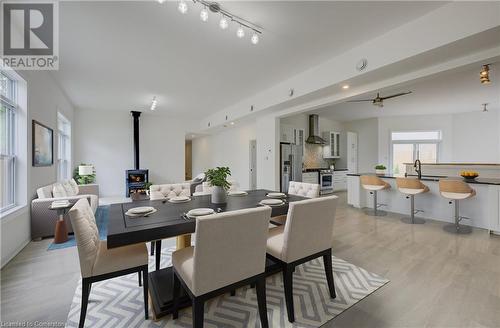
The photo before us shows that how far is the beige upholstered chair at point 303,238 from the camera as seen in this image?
1.67 m

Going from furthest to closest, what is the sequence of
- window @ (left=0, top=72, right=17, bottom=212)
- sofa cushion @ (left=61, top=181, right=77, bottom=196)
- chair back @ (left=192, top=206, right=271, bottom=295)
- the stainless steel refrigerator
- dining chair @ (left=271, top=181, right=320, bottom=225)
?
the stainless steel refrigerator
sofa cushion @ (left=61, top=181, right=77, bottom=196)
dining chair @ (left=271, top=181, right=320, bottom=225)
window @ (left=0, top=72, right=17, bottom=212)
chair back @ (left=192, top=206, right=271, bottom=295)

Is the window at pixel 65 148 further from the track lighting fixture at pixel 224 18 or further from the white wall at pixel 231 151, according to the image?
the track lighting fixture at pixel 224 18

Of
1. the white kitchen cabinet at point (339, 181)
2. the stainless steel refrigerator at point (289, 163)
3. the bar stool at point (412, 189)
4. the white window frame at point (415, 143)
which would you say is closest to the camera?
the bar stool at point (412, 189)

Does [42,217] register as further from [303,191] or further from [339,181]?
[339,181]

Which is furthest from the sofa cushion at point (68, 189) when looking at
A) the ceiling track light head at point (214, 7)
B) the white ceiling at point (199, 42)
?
the ceiling track light head at point (214, 7)

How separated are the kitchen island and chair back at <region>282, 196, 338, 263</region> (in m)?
3.48

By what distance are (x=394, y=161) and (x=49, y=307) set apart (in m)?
9.52

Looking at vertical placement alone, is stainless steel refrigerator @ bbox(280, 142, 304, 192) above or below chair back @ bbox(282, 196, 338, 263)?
above

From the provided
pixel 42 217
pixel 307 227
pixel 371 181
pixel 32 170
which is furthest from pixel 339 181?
pixel 32 170

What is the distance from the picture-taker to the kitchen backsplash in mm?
7707

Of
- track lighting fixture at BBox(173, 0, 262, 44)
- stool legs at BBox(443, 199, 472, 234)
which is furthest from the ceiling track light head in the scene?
stool legs at BBox(443, 199, 472, 234)

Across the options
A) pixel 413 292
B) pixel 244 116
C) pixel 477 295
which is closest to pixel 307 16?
pixel 413 292

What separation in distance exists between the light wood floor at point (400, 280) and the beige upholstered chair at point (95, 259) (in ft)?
1.78

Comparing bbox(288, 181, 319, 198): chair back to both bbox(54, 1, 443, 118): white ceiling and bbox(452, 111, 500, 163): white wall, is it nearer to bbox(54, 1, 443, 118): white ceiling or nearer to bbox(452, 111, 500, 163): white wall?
bbox(54, 1, 443, 118): white ceiling
